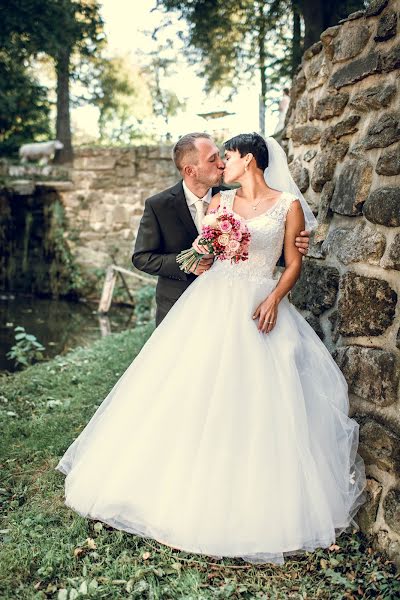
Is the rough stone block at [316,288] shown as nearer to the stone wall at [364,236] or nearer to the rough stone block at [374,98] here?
the stone wall at [364,236]

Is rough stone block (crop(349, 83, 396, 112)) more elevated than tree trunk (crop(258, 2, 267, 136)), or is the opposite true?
tree trunk (crop(258, 2, 267, 136))

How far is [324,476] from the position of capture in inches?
105

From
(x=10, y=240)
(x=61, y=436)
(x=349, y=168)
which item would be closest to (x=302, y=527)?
(x=349, y=168)

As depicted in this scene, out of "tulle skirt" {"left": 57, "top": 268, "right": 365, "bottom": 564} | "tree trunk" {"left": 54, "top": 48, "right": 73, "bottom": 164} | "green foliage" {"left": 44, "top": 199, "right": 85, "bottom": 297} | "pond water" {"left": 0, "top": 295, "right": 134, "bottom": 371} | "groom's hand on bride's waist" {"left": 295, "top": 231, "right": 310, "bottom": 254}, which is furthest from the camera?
"tree trunk" {"left": 54, "top": 48, "right": 73, "bottom": 164}

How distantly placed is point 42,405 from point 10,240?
868cm

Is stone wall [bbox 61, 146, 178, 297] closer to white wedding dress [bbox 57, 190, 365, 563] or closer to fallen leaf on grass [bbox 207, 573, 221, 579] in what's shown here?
white wedding dress [bbox 57, 190, 365, 563]

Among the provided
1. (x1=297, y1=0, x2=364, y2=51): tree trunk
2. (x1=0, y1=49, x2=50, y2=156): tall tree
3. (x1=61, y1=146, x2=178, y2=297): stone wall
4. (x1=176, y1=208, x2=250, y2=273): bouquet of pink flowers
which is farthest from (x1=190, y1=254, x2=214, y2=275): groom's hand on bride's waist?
(x1=0, y1=49, x2=50, y2=156): tall tree

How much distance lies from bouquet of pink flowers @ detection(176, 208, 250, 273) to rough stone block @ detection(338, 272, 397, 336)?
1.91 ft

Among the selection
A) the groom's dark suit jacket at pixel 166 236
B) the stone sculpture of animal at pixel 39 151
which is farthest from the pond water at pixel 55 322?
the stone sculpture of animal at pixel 39 151

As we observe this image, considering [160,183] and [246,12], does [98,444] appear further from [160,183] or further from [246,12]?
[160,183]

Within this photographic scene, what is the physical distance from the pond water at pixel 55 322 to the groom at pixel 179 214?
3.92 meters

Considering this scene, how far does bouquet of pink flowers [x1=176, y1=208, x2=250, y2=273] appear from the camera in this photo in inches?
113

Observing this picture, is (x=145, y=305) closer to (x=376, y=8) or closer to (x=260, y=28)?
(x=260, y=28)

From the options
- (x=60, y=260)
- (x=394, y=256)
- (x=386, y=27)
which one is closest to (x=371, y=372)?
(x=394, y=256)
